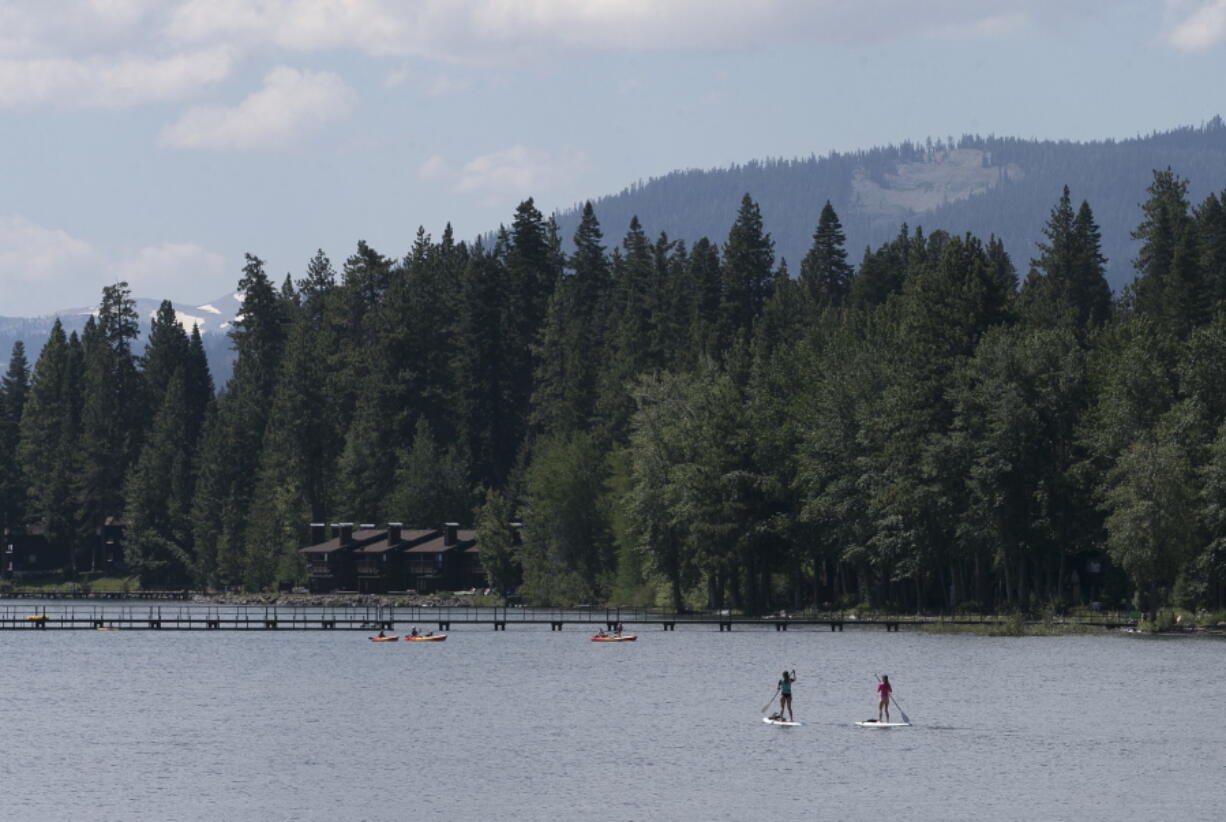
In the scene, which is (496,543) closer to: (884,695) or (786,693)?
(786,693)

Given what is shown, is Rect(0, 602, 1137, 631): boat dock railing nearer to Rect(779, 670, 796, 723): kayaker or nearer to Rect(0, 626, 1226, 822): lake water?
Rect(0, 626, 1226, 822): lake water

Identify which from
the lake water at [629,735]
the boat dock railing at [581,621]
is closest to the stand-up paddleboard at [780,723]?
the lake water at [629,735]

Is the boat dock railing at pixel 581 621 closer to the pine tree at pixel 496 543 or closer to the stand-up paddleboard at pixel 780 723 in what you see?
the pine tree at pixel 496 543

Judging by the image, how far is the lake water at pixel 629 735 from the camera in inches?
2456

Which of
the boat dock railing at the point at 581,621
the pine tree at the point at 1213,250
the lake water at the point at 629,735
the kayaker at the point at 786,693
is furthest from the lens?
the pine tree at the point at 1213,250

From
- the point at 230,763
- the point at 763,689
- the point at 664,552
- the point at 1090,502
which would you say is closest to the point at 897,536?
the point at 1090,502

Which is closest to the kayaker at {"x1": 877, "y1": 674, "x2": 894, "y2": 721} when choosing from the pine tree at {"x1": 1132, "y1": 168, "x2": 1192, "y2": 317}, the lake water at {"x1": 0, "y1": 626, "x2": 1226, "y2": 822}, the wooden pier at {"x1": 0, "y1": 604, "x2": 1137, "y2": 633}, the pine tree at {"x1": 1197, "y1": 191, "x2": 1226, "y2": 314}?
the lake water at {"x1": 0, "y1": 626, "x2": 1226, "y2": 822}

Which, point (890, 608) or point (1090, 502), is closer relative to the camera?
point (1090, 502)

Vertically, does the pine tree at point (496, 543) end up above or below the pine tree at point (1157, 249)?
below

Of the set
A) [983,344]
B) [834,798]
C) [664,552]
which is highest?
[983,344]

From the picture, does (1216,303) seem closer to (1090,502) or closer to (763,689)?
(1090,502)

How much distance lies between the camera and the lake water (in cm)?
6238

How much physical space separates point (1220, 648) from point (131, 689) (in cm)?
6292

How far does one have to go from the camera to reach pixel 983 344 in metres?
134
